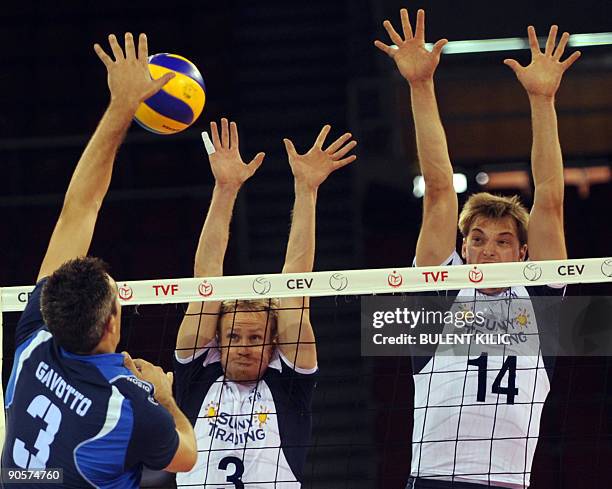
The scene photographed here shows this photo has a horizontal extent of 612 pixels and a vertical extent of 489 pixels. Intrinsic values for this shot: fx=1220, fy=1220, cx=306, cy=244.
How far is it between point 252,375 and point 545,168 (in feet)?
5.36

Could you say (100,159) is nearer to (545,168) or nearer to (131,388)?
(131,388)

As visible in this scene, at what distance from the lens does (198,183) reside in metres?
10.1

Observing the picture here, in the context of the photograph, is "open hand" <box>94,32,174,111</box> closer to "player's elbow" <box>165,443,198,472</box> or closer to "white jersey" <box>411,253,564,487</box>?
"player's elbow" <box>165,443,198,472</box>

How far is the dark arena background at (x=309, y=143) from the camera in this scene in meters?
9.54

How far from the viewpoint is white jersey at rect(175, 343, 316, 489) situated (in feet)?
17.8

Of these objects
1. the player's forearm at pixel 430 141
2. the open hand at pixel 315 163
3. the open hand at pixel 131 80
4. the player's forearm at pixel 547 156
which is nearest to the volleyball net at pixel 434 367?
the player's forearm at pixel 547 156

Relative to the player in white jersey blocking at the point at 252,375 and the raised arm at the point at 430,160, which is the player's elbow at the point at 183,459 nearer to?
the player in white jersey blocking at the point at 252,375

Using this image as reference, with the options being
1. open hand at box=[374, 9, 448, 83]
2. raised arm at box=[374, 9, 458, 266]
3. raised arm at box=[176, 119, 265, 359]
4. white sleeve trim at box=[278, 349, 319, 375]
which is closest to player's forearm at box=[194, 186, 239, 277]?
Result: raised arm at box=[176, 119, 265, 359]

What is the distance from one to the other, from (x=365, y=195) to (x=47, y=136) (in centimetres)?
273

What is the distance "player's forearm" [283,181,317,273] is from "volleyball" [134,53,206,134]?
718 millimetres

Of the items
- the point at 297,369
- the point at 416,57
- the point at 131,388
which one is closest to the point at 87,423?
the point at 131,388

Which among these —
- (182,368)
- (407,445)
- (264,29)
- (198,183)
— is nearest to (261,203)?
(198,183)

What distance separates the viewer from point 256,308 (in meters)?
5.72

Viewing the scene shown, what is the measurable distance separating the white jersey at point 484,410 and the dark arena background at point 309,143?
12.3 ft
